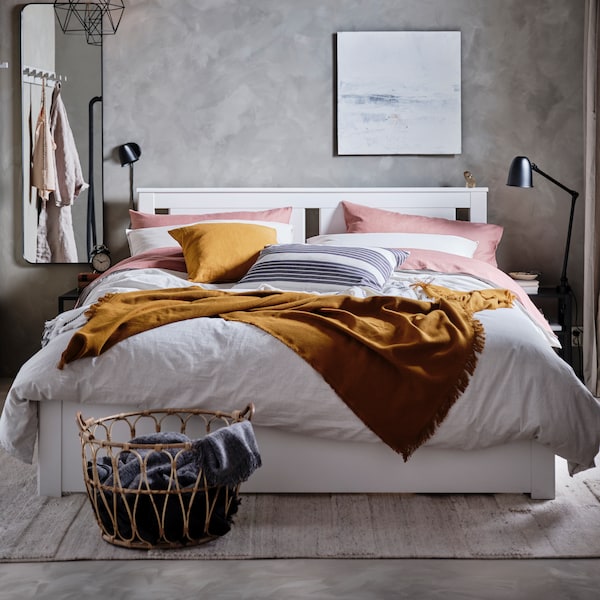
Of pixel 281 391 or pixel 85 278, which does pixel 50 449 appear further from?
pixel 85 278

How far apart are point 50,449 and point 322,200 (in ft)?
8.41

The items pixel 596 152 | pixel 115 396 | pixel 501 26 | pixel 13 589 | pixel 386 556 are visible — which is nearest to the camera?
pixel 13 589

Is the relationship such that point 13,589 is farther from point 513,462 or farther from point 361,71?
point 361,71

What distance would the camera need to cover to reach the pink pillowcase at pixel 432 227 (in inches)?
189

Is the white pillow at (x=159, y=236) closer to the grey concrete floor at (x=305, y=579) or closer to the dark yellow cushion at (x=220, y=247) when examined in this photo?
the dark yellow cushion at (x=220, y=247)

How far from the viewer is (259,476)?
2.93m

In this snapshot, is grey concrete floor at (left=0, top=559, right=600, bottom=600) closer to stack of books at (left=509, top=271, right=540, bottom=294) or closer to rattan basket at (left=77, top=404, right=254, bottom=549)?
rattan basket at (left=77, top=404, right=254, bottom=549)

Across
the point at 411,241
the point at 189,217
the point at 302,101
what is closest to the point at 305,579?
the point at 411,241

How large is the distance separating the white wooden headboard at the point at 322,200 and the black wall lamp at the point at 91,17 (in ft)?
3.04

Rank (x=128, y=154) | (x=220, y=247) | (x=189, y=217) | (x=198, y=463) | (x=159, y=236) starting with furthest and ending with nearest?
(x=128, y=154), (x=189, y=217), (x=159, y=236), (x=220, y=247), (x=198, y=463)

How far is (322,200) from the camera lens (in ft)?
16.6

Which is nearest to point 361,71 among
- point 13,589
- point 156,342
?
point 156,342

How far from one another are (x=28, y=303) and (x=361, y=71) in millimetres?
2364

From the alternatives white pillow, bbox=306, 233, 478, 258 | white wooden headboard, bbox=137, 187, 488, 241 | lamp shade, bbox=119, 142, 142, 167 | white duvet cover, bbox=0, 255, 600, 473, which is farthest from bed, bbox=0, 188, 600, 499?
lamp shade, bbox=119, 142, 142, 167
